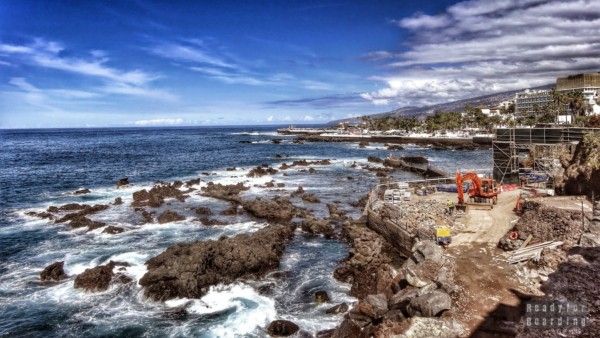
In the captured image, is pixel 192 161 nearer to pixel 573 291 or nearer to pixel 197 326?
pixel 197 326

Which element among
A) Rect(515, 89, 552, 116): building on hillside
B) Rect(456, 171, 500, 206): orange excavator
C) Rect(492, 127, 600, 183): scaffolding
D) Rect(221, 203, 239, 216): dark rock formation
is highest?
Rect(515, 89, 552, 116): building on hillside

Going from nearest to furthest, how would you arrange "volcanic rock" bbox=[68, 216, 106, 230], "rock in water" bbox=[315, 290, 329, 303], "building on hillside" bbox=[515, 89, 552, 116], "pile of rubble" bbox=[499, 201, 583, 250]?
"rock in water" bbox=[315, 290, 329, 303] < "pile of rubble" bbox=[499, 201, 583, 250] < "volcanic rock" bbox=[68, 216, 106, 230] < "building on hillside" bbox=[515, 89, 552, 116]

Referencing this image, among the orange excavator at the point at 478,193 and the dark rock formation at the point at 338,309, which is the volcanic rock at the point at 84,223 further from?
the orange excavator at the point at 478,193

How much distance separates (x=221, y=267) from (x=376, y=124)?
576ft

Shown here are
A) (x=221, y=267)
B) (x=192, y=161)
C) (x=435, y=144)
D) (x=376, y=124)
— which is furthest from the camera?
(x=376, y=124)

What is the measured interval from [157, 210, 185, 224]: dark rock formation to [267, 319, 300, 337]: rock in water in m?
20.1

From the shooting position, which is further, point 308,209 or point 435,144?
point 435,144

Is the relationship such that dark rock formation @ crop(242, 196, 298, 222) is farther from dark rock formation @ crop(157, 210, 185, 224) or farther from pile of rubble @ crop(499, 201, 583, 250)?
pile of rubble @ crop(499, 201, 583, 250)

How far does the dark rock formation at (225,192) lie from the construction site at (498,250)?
1611cm

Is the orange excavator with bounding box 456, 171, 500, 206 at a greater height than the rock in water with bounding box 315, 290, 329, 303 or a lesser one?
greater

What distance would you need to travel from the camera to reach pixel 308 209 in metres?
38.8

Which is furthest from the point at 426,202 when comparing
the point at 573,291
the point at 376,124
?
the point at 376,124

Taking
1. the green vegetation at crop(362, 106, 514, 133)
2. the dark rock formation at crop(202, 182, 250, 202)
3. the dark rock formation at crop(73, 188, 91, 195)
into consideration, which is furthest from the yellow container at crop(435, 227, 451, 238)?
the green vegetation at crop(362, 106, 514, 133)

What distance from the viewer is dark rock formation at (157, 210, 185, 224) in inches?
1387
